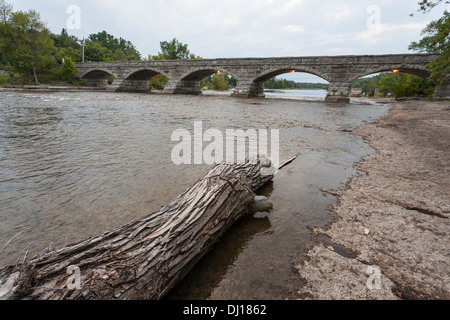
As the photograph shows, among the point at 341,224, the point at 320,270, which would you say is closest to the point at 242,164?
the point at 341,224

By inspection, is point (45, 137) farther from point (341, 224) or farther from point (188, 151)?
point (341, 224)

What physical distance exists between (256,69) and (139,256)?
34.6 metres

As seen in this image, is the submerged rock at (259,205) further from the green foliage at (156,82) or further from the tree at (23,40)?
the green foliage at (156,82)

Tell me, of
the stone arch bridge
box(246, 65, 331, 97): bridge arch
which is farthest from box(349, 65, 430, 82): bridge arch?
box(246, 65, 331, 97): bridge arch

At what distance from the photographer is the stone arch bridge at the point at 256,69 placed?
83.0 ft

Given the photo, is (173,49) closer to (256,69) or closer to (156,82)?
(156,82)

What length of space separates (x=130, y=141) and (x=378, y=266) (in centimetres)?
675

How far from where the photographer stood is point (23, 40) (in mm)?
35500

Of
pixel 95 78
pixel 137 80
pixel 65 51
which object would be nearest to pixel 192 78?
pixel 137 80

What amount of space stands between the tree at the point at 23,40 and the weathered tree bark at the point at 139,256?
50115 mm

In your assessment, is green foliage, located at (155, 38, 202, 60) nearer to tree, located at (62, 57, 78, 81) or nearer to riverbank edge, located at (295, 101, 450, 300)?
tree, located at (62, 57, 78, 81)

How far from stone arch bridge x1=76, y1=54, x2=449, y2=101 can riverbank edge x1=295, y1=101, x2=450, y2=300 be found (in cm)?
2784

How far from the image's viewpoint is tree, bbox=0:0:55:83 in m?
34.2

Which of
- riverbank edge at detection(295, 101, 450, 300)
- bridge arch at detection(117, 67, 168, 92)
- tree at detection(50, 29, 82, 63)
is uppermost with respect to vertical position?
tree at detection(50, 29, 82, 63)
